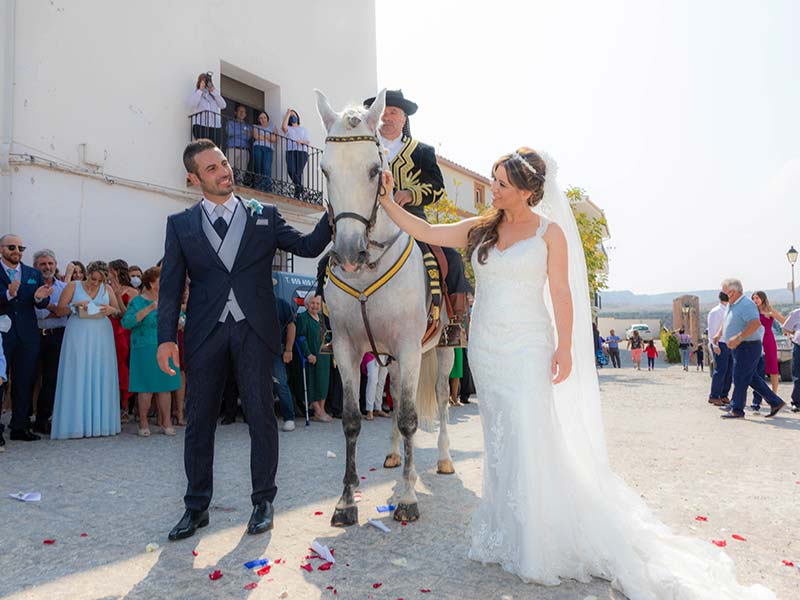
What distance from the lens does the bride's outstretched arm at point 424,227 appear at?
360 centimetres

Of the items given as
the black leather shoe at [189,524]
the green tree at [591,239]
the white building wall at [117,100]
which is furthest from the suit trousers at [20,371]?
the green tree at [591,239]

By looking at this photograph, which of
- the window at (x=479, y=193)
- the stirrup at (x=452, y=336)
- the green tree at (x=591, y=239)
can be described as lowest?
the stirrup at (x=452, y=336)

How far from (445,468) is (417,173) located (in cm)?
258

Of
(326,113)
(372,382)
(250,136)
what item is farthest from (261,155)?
(326,113)

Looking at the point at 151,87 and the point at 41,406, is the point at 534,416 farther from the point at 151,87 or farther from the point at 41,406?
the point at 151,87

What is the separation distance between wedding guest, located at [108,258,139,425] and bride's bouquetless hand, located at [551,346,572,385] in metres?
6.32

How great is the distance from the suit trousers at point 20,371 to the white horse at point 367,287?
442 cm

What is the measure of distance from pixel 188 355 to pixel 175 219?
86 cm

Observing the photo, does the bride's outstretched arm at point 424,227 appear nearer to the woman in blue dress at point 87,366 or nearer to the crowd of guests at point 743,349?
the woman in blue dress at point 87,366

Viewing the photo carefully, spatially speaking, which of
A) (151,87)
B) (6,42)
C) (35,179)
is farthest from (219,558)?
(151,87)

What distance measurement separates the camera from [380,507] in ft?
13.1

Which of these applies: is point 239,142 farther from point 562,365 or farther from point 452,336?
point 562,365

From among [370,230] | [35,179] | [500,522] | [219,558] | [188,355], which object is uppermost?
[35,179]

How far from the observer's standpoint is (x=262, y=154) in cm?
1253
